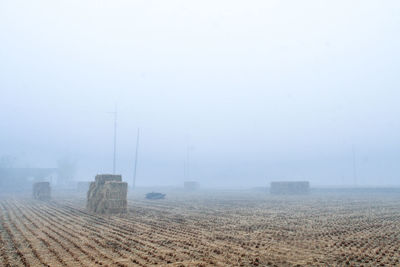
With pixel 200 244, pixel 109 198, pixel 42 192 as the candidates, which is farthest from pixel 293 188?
pixel 200 244

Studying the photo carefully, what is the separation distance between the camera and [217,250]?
918 cm

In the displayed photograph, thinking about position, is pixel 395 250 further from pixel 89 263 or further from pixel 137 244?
pixel 89 263

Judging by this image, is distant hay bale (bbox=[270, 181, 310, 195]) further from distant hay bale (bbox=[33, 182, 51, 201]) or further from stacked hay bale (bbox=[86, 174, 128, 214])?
stacked hay bale (bbox=[86, 174, 128, 214])

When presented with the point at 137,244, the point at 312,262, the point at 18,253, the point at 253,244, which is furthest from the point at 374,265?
the point at 18,253

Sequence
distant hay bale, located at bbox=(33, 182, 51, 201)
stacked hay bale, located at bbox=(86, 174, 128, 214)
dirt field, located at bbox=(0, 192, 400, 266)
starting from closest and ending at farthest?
dirt field, located at bbox=(0, 192, 400, 266)
stacked hay bale, located at bbox=(86, 174, 128, 214)
distant hay bale, located at bbox=(33, 182, 51, 201)

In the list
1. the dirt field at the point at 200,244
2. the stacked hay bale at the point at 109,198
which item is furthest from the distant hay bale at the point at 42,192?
the dirt field at the point at 200,244

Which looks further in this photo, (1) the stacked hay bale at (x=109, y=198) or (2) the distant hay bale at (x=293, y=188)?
(2) the distant hay bale at (x=293, y=188)

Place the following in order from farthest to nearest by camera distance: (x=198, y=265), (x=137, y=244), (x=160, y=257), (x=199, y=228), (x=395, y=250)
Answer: (x=199, y=228), (x=137, y=244), (x=395, y=250), (x=160, y=257), (x=198, y=265)

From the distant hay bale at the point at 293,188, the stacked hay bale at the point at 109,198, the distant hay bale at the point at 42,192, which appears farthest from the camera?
the distant hay bale at the point at 293,188

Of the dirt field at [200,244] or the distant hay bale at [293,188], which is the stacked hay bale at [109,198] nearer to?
the dirt field at [200,244]

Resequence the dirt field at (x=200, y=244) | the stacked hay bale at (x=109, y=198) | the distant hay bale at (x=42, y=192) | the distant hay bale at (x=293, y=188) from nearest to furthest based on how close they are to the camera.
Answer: the dirt field at (x=200, y=244)
the stacked hay bale at (x=109, y=198)
the distant hay bale at (x=42, y=192)
the distant hay bale at (x=293, y=188)

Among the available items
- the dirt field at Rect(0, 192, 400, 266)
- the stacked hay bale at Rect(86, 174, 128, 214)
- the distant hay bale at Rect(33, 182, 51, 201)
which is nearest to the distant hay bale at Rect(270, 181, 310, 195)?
the dirt field at Rect(0, 192, 400, 266)

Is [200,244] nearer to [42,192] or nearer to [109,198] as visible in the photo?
[109,198]

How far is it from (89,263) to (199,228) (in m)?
6.84
